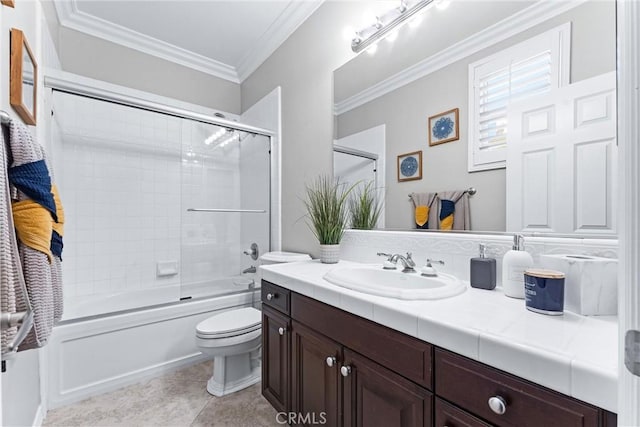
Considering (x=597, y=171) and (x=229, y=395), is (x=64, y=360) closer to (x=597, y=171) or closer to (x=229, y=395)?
(x=229, y=395)

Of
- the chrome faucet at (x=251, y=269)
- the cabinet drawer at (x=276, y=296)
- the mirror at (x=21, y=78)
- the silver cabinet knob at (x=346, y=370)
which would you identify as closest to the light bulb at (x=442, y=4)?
the cabinet drawer at (x=276, y=296)

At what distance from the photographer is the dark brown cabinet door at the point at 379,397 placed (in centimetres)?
83

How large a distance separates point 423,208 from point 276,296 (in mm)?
857

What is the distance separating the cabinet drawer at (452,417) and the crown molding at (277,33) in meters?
2.32

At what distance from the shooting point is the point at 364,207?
5.64ft

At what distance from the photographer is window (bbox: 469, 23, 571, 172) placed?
40.4 inches

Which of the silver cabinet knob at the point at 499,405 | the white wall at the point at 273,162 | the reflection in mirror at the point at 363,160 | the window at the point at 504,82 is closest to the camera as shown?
the silver cabinet knob at the point at 499,405

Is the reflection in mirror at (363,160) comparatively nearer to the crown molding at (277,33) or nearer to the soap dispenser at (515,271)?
the soap dispenser at (515,271)

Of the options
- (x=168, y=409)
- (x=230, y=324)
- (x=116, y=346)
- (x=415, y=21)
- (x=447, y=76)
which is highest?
(x=415, y=21)

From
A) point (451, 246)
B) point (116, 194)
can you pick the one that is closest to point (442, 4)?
point (451, 246)

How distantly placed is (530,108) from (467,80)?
0.30 meters

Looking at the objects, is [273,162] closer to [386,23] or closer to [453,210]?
[386,23]

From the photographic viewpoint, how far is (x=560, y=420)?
0.58 m

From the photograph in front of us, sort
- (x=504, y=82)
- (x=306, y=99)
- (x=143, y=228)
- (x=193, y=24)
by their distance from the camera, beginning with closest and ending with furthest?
(x=504, y=82)
(x=306, y=99)
(x=193, y=24)
(x=143, y=228)
